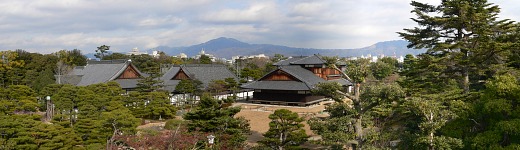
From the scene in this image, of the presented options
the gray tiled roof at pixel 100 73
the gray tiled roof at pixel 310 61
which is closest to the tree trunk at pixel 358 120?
the gray tiled roof at pixel 310 61

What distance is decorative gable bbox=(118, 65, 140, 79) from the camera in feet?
114

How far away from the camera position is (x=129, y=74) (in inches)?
1383

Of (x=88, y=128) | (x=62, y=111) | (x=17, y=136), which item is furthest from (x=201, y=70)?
(x=17, y=136)

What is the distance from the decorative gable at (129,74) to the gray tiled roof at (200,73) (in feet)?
9.81

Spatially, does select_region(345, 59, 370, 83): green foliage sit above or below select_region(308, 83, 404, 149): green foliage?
above

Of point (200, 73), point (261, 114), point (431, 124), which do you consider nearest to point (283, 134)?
point (431, 124)

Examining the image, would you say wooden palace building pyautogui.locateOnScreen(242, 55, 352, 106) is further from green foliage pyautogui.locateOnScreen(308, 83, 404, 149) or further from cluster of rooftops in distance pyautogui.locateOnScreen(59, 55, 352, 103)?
green foliage pyautogui.locateOnScreen(308, 83, 404, 149)

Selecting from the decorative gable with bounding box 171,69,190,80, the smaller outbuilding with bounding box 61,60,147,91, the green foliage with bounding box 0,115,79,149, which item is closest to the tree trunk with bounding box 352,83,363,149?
the green foliage with bounding box 0,115,79,149

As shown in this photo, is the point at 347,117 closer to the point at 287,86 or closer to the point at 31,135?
the point at 31,135

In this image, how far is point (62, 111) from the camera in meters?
23.0

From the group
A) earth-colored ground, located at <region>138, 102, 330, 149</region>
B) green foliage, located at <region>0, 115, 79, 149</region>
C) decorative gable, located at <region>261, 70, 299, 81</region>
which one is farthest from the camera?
decorative gable, located at <region>261, 70, 299, 81</region>

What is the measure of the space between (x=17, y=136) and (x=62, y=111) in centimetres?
1063

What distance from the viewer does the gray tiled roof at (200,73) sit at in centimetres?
3715

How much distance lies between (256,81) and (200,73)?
28.1 ft
